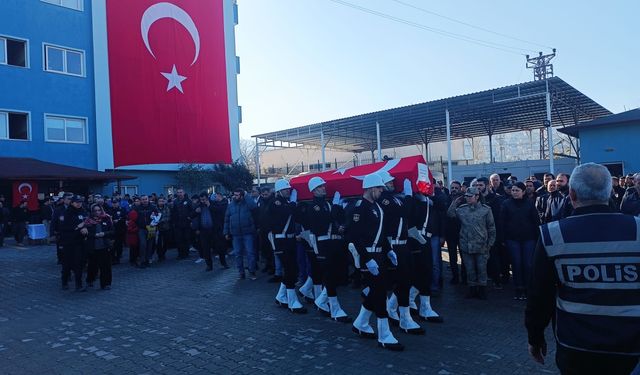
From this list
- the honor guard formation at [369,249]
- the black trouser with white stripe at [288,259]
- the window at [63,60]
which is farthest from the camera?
the window at [63,60]

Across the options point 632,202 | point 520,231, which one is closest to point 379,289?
point 520,231

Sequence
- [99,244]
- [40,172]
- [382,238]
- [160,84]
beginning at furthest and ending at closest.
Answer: [160,84] < [40,172] < [99,244] < [382,238]

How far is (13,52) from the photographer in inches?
891

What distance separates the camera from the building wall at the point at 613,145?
70.5ft

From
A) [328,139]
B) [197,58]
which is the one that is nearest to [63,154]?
[197,58]

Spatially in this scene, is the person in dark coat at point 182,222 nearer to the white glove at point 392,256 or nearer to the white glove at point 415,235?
the white glove at point 415,235

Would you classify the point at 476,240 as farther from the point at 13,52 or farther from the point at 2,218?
the point at 13,52

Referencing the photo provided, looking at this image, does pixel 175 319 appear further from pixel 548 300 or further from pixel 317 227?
pixel 548 300

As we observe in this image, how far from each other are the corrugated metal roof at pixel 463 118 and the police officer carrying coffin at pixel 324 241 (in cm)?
1870

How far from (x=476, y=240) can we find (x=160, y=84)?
20810 millimetres

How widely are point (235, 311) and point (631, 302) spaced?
6075mm

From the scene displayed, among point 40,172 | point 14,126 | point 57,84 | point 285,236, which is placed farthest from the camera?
point 57,84

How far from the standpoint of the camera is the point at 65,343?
6.41 m

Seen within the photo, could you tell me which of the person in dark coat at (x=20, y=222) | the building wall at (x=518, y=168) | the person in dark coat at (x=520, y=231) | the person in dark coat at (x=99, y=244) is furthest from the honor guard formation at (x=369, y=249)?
the building wall at (x=518, y=168)
